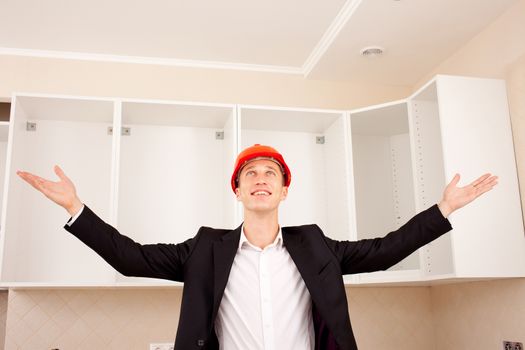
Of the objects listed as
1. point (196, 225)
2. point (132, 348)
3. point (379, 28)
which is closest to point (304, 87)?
point (379, 28)

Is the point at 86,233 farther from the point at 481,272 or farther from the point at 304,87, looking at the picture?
the point at 304,87

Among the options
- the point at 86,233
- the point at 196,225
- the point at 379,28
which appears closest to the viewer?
the point at 86,233

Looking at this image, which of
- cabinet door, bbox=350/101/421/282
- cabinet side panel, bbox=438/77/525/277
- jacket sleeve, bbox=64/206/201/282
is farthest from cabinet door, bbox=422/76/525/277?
jacket sleeve, bbox=64/206/201/282

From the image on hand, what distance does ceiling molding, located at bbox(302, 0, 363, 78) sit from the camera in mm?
2593

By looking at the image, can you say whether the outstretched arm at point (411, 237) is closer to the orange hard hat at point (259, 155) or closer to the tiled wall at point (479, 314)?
the orange hard hat at point (259, 155)

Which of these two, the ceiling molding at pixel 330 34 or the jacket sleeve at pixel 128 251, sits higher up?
the ceiling molding at pixel 330 34

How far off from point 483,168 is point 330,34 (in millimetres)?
1059

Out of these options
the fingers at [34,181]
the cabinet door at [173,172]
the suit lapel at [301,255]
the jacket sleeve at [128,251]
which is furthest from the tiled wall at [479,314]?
the fingers at [34,181]

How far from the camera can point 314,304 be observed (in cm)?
167

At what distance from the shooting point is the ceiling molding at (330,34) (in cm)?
259

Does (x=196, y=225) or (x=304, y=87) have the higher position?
(x=304, y=87)

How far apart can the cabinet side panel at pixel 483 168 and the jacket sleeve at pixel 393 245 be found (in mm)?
629

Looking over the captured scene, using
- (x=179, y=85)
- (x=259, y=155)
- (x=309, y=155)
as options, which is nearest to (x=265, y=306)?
(x=259, y=155)

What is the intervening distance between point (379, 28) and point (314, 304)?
1.62 m
